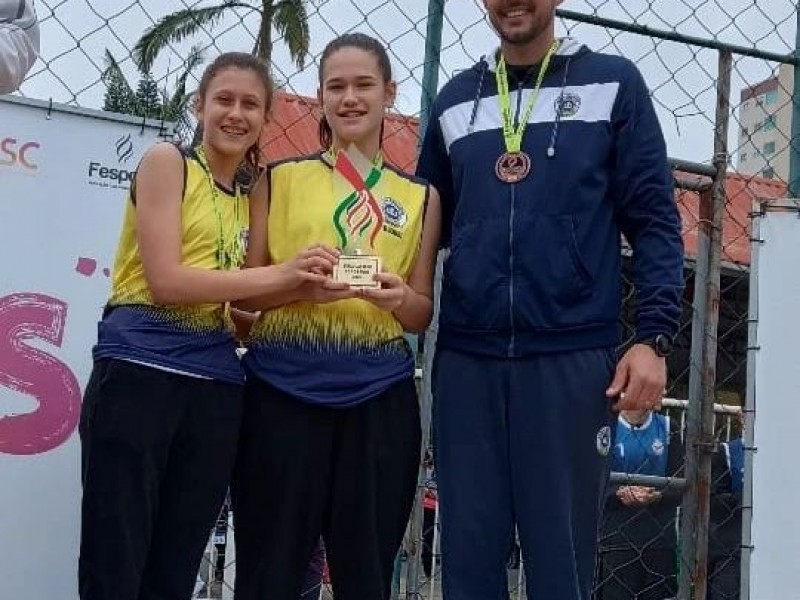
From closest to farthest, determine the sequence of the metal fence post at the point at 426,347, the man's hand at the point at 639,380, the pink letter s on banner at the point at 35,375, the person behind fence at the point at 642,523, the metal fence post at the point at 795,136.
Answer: the man's hand at the point at 639,380, the pink letter s on banner at the point at 35,375, the metal fence post at the point at 426,347, the metal fence post at the point at 795,136, the person behind fence at the point at 642,523

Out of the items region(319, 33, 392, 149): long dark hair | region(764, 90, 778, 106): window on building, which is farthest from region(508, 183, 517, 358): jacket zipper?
region(764, 90, 778, 106): window on building

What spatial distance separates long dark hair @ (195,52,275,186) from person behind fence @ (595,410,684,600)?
240 centimetres

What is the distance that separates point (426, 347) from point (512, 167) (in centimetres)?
67

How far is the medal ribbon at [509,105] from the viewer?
98.2 inches

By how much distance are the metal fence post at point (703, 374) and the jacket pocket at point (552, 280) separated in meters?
0.97

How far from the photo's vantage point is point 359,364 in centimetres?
240

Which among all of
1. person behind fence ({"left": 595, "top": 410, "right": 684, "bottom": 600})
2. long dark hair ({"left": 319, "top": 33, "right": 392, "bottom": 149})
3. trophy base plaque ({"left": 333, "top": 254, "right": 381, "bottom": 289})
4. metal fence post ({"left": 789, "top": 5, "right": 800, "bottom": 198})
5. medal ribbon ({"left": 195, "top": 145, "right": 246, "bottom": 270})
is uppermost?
metal fence post ({"left": 789, "top": 5, "right": 800, "bottom": 198})

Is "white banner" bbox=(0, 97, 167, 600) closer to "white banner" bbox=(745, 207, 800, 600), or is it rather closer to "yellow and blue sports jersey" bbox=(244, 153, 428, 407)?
"yellow and blue sports jersey" bbox=(244, 153, 428, 407)

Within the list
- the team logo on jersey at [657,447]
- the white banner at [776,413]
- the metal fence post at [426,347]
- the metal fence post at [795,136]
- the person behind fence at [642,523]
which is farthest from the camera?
the team logo on jersey at [657,447]

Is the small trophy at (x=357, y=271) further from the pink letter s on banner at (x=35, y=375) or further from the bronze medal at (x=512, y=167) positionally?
the pink letter s on banner at (x=35, y=375)

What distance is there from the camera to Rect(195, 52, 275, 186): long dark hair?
8.24 feet

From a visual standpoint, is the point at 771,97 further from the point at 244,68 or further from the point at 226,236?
the point at 226,236

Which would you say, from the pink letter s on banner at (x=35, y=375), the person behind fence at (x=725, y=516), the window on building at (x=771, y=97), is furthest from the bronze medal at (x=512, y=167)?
the person behind fence at (x=725, y=516)

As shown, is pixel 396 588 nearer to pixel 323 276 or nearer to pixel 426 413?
pixel 426 413
